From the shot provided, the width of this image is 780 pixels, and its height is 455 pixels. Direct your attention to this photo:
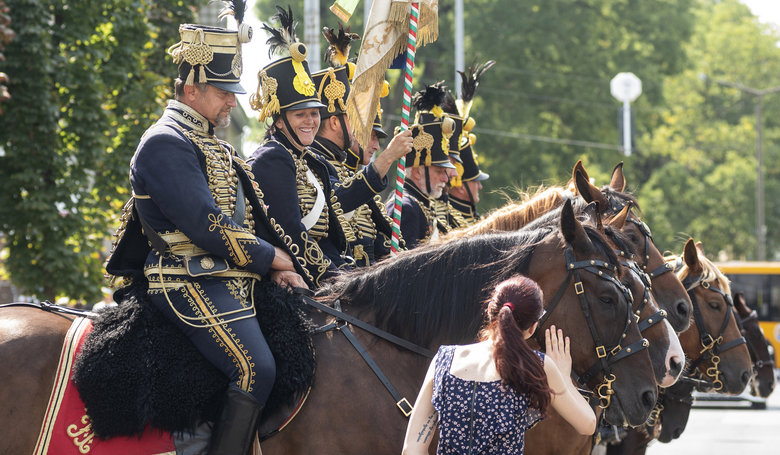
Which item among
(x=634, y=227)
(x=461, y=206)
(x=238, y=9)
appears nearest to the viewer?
(x=238, y=9)

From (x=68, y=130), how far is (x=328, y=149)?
21.6 feet

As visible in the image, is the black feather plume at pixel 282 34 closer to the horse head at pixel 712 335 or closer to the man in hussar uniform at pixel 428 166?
the man in hussar uniform at pixel 428 166

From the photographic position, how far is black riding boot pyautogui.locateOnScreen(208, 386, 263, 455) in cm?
443

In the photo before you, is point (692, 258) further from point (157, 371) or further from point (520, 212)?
point (157, 371)

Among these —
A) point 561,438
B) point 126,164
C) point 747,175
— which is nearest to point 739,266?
point 747,175

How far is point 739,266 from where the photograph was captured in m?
26.5

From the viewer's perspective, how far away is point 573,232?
4.85 meters

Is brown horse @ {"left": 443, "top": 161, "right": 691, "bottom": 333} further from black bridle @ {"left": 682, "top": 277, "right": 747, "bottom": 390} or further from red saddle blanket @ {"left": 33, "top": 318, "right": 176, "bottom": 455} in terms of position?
red saddle blanket @ {"left": 33, "top": 318, "right": 176, "bottom": 455}

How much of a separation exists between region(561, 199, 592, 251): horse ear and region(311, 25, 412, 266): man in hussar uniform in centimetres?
157

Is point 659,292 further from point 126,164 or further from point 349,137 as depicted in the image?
point 126,164

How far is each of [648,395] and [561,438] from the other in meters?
0.62

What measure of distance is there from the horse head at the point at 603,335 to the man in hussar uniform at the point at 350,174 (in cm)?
168

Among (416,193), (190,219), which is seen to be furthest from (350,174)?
(190,219)

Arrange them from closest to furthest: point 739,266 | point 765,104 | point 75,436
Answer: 1. point 75,436
2. point 739,266
3. point 765,104
